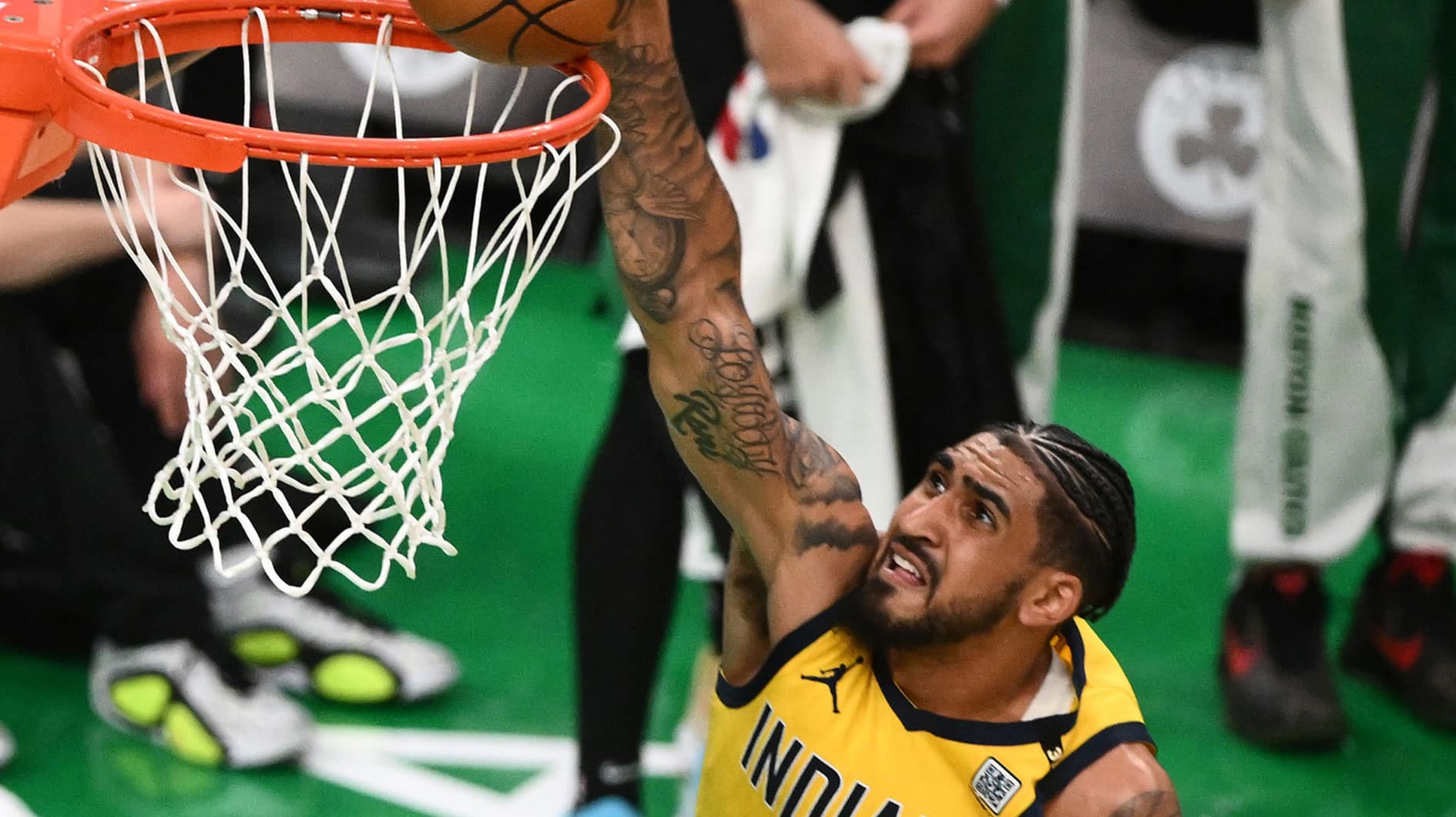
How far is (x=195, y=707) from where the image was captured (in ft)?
10.9

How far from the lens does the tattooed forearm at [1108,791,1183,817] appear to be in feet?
5.83

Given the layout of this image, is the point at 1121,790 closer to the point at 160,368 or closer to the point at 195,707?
the point at 195,707

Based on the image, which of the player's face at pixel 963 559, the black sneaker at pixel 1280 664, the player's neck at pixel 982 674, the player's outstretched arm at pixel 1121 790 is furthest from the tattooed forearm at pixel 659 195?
the black sneaker at pixel 1280 664

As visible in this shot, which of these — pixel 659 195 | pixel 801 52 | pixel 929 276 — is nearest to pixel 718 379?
pixel 659 195

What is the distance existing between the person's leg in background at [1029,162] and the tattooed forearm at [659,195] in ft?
4.66

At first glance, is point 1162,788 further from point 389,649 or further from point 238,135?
point 389,649

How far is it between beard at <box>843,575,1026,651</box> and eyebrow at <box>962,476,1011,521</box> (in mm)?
74

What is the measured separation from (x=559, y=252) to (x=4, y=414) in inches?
107

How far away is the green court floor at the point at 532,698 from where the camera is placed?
322 cm

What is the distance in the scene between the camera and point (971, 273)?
115 inches

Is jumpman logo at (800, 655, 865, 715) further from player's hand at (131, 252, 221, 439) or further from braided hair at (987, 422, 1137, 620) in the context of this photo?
player's hand at (131, 252, 221, 439)

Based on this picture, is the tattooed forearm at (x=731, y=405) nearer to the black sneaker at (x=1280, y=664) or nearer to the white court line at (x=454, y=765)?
the white court line at (x=454, y=765)

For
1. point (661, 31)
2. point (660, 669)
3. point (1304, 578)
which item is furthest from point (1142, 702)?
point (661, 31)

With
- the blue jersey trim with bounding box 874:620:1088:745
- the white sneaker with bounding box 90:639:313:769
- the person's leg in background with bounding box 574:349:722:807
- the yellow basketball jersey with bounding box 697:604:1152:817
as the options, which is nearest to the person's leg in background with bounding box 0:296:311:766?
the white sneaker with bounding box 90:639:313:769
